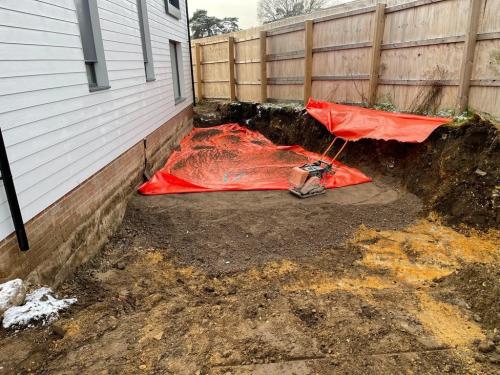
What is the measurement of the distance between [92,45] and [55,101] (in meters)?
1.57

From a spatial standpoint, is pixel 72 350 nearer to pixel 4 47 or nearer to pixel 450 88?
pixel 4 47

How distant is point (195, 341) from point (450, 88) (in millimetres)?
5779

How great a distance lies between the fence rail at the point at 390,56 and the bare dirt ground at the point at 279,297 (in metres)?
2.09

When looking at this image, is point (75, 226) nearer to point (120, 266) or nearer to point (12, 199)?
point (120, 266)

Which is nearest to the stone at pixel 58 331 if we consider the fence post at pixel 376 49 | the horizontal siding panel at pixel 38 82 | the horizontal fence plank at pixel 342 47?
the horizontal siding panel at pixel 38 82

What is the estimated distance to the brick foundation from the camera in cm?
309

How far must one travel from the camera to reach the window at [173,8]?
368 inches

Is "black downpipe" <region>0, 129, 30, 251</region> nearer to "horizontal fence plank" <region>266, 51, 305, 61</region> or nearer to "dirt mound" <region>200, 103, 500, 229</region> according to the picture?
"dirt mound" <region>200, 103, 500, 229</region>

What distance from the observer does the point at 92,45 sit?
4746 millimetres

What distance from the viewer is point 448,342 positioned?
262cm

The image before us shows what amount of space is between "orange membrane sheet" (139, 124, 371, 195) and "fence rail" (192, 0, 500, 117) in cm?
166

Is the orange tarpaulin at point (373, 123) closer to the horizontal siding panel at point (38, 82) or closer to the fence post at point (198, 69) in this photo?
the horizontal siding panel at point (38, 82)

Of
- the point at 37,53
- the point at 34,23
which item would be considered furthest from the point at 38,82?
the point at 34,23

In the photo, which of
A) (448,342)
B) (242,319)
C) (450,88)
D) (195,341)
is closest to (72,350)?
(195,341)
